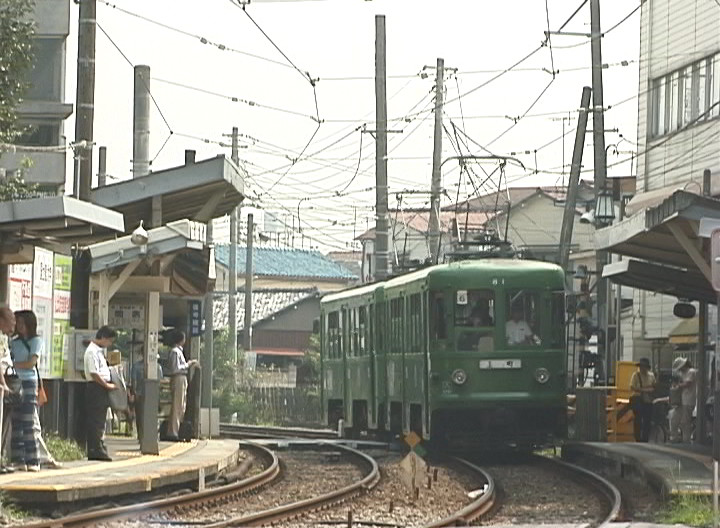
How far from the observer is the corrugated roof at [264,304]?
276 ft

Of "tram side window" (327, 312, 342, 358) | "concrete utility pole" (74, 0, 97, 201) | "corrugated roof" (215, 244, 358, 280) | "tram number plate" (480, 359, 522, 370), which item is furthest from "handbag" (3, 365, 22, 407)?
"corrugated roof" (215, 244, 358, 280)

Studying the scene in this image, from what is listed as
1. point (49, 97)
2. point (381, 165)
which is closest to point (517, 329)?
point (381, 165)

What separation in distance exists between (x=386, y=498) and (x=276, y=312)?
65.2 meters

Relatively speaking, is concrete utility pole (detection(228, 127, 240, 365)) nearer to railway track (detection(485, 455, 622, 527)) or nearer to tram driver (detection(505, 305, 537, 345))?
tram driver (detection(505, 305, 537, 345))

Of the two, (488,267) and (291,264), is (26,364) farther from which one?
(291,264)

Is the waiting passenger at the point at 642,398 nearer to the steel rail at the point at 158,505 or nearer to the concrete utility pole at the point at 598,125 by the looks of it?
the concrete utility pole at the point at 598,125

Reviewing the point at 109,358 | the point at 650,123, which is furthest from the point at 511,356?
the point at 650,123

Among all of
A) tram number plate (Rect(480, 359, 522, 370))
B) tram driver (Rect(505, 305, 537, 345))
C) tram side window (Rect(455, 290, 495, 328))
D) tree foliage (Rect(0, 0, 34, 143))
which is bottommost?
tram number plate (Rect(480, 359, 522, 370))

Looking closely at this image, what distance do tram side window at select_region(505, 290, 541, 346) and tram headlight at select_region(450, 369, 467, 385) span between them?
2.51 ft

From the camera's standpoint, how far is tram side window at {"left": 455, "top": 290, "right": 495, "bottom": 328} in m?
23.6

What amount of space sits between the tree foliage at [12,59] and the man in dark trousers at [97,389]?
19.1 ft

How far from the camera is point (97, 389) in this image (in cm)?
1820

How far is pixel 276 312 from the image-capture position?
3263 inches

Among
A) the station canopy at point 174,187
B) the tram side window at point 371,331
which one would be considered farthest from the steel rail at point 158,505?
the tram side window at point 371,331
